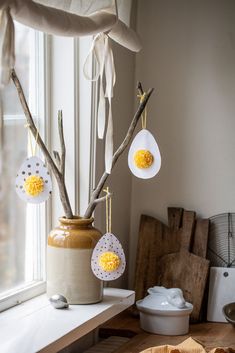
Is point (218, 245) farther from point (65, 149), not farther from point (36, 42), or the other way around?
point (36, 42)

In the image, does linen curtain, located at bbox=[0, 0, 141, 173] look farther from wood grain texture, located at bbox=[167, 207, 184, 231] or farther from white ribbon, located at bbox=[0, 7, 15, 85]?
wood grain texture, located at bbox=[167, 207, 184, 231]

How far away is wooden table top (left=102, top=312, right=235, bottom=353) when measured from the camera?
2.24m

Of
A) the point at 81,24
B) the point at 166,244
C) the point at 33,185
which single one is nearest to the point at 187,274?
the point at 166,244

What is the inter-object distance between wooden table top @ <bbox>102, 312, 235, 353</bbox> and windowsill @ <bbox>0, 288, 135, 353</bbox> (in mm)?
126

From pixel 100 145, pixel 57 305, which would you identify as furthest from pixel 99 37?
pixel 57 305

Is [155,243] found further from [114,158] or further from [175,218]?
[114,158]

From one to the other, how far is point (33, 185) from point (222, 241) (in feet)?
2.90

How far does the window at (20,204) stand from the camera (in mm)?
2125

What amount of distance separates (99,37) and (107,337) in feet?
3.35

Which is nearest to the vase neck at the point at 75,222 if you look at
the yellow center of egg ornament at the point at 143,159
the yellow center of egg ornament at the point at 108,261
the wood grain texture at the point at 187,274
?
the yellow center of egg ornament at the point at 108,261

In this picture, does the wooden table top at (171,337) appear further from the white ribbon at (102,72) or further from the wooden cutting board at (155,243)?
the white ribbon at (102,72)

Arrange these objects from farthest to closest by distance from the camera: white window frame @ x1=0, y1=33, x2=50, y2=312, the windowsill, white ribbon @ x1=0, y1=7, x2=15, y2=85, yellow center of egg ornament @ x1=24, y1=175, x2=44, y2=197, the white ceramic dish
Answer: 1. the white ceramic dish
2. white window frame @ x1=0, y1=33, x2=50, y2=312
3. yellow center of egg ornament @ x1=24, y1=175, x2=44, y2=197
4. the windowsill
5. white ribbon @ x1=0, y1=7, x2=15, y2=85

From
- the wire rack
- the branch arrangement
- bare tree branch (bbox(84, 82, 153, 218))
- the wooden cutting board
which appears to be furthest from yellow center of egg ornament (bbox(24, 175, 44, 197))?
the wire rack

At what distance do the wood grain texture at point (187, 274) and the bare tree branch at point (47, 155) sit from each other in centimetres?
54
